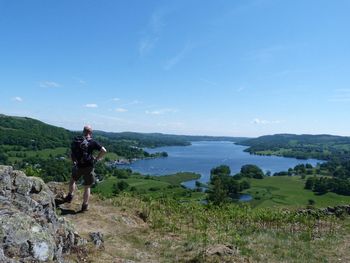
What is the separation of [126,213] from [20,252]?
729cm

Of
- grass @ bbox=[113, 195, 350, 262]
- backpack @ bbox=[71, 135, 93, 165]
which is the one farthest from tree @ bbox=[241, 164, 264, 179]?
backpack @ bbox=[71, 135, 93, 165]

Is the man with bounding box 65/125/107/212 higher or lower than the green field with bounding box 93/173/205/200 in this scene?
higher

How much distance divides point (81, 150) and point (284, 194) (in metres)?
107

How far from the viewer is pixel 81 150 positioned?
12.6 metres

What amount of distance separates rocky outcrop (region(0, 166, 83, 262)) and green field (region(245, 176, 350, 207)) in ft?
269

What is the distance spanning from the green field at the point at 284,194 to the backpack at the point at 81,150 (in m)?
79.6

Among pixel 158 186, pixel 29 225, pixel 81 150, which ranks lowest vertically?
pixel 158 186

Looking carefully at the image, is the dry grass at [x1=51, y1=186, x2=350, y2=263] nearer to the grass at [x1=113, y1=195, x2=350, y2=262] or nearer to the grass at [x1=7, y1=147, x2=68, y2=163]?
the grass at [x1=113, y1=195, x2=350, y2=262]

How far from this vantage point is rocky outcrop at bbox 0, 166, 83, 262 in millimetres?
6984

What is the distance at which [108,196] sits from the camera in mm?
17000

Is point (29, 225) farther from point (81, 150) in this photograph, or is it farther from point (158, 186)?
point (158, 186)

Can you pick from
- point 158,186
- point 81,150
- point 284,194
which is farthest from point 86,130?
point 284,194

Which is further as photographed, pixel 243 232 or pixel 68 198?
pixel 68 198

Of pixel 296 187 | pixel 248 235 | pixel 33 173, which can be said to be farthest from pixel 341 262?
pixel 296 187
